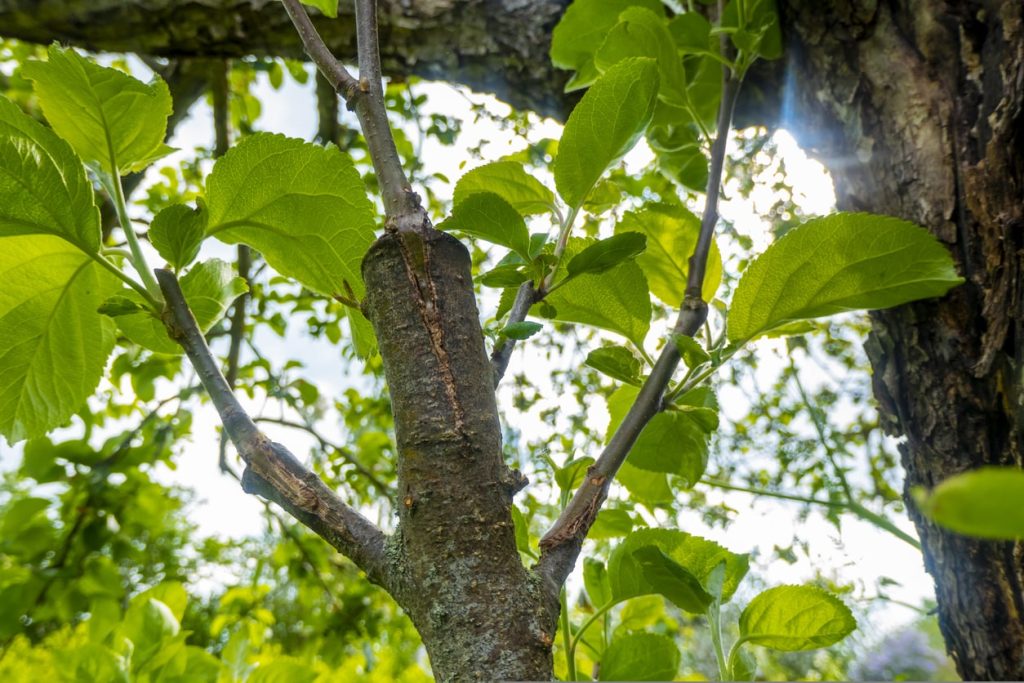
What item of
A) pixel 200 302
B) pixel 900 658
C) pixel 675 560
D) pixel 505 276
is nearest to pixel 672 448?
pixel 675 560

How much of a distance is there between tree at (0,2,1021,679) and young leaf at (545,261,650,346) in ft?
0.09

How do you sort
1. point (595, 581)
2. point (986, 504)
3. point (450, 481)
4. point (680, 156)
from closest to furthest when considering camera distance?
point (986, 504), point (450, 481), point (595, 581), point (680, 156)

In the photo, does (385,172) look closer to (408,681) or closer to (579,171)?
(579,171)


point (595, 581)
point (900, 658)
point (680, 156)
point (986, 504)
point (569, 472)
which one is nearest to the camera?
point (986, 504)

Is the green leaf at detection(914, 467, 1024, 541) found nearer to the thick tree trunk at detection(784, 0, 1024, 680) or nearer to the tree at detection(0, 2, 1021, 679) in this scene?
the tree at detection(0, 2, 1021, 679)

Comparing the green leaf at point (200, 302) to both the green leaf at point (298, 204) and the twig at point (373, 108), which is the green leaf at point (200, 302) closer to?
the green leaf at point (298, 204)

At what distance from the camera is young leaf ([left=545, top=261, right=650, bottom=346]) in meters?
0.42

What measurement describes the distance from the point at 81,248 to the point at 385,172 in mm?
162

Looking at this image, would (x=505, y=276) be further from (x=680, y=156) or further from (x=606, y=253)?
(x=680, y=156)

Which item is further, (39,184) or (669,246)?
(669,246)

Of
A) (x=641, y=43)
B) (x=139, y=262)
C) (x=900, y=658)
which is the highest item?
(x=641, y=43)

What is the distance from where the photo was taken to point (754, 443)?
5.31ft

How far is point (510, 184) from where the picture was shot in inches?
17.3

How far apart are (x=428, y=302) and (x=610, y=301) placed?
152mm
